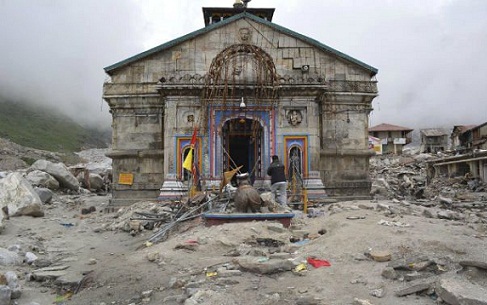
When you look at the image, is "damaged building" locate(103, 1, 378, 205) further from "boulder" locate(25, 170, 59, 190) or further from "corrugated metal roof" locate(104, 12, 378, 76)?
"boulder" locate(25, 170, 59, 190)

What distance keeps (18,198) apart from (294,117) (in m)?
10.5

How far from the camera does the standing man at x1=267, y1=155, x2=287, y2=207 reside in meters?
12.7

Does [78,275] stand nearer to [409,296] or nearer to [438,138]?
[409,296]

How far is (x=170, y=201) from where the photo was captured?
49.8ft

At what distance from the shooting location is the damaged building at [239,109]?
16.1m

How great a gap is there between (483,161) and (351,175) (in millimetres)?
12734

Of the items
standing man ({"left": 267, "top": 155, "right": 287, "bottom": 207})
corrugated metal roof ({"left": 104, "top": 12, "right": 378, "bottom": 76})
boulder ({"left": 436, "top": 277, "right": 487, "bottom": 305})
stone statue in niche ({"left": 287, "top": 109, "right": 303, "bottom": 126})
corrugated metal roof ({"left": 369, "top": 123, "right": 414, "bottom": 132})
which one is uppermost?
corrugated metal roof ({"left": 369, "top": 123, "right": 414, "bottom": 132})

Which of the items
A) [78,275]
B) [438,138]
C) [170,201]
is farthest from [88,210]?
[438,138]

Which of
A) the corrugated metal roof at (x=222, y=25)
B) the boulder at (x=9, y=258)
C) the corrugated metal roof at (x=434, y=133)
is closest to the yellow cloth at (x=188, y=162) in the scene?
the corrugated metal roof at (x=222, y=25)

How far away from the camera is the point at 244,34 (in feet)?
57.3

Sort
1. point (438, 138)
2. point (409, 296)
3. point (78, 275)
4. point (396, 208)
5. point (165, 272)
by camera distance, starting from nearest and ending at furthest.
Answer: point (409, 296)
point (165, 272)
point (78, 275)
point (396, 208)
point (438, 138)

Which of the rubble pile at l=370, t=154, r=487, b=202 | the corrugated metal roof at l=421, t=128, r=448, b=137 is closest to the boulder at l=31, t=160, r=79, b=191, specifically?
the rubble pile at l=370, t=154, r=487, b=202

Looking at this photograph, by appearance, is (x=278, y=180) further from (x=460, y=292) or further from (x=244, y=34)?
(x=460, y=292)

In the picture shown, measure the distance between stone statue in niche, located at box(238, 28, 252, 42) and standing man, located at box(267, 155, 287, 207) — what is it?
6819 millimetres
